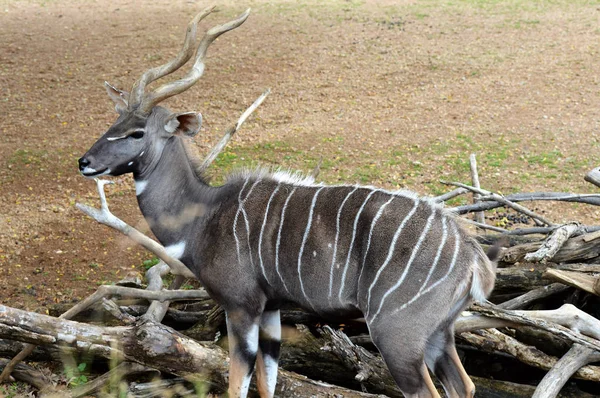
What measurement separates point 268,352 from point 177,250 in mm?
708

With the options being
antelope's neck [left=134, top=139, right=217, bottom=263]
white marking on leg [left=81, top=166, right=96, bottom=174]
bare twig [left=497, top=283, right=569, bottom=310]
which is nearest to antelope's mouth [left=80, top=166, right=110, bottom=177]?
white marking on leg [left=81, top=166, right=96, bottom=174]

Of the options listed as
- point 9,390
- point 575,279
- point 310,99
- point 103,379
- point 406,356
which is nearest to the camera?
point 406,356

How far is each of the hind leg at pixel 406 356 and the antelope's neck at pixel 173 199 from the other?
3.92ft

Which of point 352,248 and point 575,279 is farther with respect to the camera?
point 575,279

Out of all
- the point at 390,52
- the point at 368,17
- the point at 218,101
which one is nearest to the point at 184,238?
the point at 218,101

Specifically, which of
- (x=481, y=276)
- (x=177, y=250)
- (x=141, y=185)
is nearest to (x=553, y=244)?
(x=481, y=276)

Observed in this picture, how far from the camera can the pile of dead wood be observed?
3.74 meters

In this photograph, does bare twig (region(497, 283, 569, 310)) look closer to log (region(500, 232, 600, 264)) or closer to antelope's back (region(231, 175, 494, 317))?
log (region(500, 232, 600, 264))

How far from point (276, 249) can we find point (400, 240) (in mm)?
638

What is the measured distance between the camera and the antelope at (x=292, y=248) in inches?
129

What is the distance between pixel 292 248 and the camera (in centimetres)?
359

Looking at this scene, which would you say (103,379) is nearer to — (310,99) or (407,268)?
(407,268)

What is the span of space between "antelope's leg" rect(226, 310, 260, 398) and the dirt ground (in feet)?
6.27

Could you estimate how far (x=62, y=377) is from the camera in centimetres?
431
